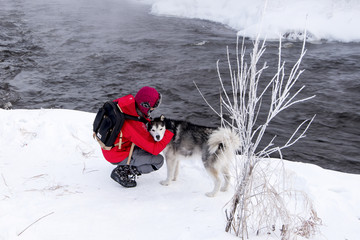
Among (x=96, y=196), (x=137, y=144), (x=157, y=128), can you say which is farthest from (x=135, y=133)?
(x=96, y=196)

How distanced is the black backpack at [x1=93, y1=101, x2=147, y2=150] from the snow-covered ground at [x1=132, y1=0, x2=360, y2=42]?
31.0 ft

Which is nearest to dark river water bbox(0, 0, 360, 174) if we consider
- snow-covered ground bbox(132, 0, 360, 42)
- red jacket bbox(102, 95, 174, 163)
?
snow-covered ground bbox(132, 0, 360, 42)

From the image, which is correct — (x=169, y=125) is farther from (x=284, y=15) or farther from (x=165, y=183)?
(x=284, y=15)

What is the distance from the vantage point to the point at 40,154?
4629 mm

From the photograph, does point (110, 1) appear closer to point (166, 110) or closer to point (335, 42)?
point (335, 42)

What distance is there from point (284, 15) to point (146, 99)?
14.5m

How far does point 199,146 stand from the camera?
4047 mm

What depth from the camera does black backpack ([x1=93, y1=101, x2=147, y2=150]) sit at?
348cm

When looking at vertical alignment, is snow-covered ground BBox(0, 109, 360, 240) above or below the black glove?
below

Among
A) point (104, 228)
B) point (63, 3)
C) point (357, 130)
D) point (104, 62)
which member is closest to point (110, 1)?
point (63, 3)

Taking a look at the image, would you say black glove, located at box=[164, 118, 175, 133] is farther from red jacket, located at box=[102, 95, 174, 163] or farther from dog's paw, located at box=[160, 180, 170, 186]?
dog's paw, located at box=[160, 180, 170, 186]

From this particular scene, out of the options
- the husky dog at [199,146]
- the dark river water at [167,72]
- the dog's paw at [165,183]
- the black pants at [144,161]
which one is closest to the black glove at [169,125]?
the husky dog at [199,146]

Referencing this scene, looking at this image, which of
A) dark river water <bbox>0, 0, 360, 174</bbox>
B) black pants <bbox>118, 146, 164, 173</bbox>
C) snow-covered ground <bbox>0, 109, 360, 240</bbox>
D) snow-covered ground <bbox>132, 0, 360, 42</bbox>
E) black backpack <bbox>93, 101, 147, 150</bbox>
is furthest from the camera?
snow-covered ground <bbox>132, 0, 360, 42</bbox>

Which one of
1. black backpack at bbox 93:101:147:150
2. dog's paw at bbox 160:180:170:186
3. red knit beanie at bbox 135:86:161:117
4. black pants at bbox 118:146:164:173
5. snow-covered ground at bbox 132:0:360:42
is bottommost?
dog's paw at bbox 160:180:170:186
